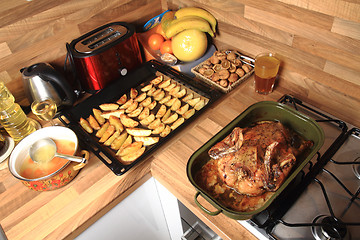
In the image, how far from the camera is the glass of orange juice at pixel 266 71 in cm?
103

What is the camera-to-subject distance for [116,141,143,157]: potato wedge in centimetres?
100

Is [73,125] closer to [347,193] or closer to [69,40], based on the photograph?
[69,40]

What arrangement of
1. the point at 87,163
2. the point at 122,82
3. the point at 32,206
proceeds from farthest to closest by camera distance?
the point at 122,82 < the point at 87,163 < the point at 32,206

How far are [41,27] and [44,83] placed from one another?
0.23 meters

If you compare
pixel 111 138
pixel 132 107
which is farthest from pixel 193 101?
pixel 111 138

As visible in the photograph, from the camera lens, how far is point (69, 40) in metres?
1.21

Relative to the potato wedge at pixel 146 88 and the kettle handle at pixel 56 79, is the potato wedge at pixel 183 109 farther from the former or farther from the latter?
the kettle handle at pixel 56 79

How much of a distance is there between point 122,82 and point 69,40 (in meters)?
0.28

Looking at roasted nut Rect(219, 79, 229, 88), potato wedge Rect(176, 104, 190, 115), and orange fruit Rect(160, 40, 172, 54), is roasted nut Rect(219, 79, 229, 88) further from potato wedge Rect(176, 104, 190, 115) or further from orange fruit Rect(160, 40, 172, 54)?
orange fruit Rect(160, 40, 172, 54)

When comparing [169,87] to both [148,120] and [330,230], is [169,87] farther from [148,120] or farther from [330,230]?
[330,230]

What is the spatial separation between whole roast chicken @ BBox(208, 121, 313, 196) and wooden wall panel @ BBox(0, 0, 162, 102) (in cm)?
81

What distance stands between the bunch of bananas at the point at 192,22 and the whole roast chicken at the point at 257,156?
0.57 meters

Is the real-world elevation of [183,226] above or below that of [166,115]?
below

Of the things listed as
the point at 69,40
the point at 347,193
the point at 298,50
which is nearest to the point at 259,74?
the point at 298,50
